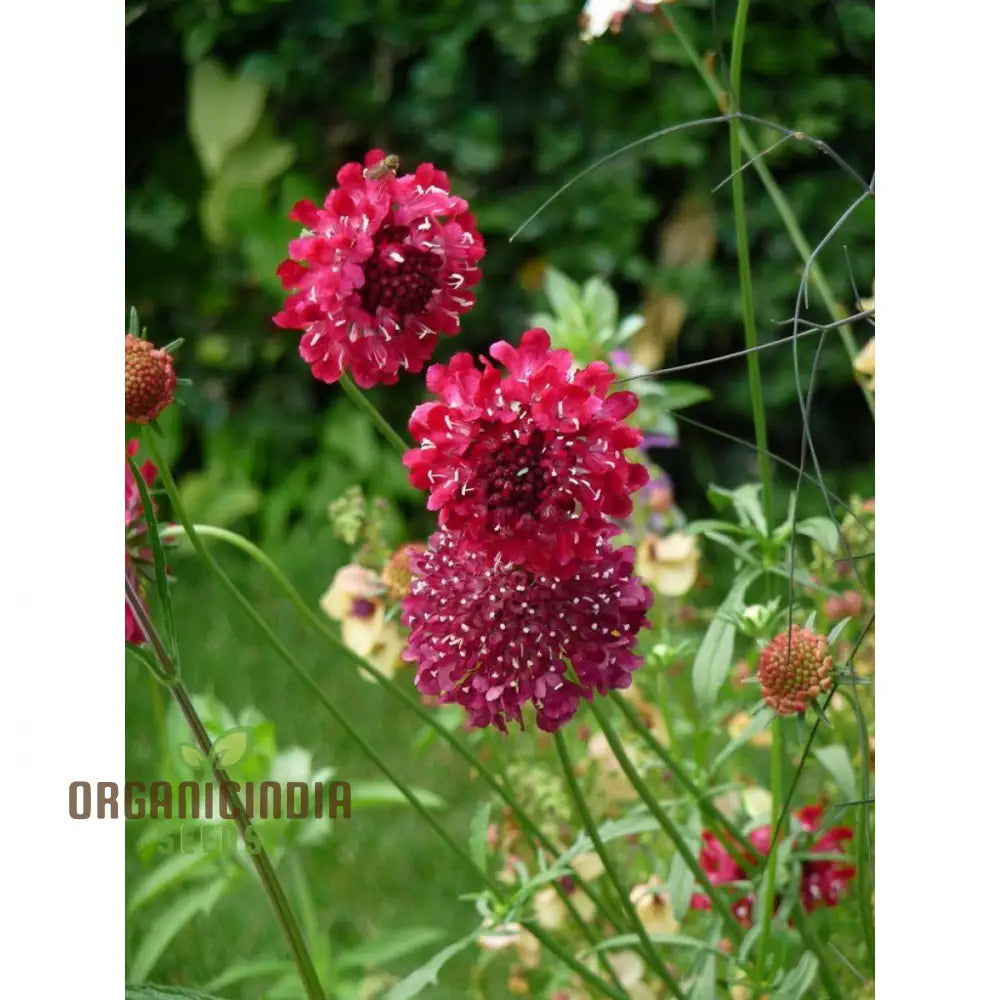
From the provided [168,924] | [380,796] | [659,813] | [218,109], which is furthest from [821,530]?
[218,109]

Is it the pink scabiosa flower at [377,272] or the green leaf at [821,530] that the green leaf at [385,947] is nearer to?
the green leaf at [821,530]

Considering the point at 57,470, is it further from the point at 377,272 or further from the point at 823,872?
the point at 823,872

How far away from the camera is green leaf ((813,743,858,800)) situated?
817 mm

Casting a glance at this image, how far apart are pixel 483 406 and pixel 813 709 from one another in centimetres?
23

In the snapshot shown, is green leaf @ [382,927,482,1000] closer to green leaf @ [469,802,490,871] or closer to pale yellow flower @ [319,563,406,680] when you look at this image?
green leaf @ [469,802,490,871]

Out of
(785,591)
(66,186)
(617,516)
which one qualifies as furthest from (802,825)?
(66,186)

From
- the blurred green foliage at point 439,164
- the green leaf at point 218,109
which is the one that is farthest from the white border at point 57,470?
the green leaf at point 218,109

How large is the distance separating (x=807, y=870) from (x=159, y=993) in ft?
1.37

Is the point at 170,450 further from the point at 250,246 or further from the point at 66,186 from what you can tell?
the point at 66,186

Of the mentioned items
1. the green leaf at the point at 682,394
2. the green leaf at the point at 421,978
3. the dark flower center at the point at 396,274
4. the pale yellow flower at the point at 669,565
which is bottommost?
the green leaf at the point at 421,978

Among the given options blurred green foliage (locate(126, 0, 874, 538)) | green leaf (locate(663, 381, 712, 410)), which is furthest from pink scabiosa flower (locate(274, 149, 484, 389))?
blurred green foliage (locate(126, 0, 874, 538))

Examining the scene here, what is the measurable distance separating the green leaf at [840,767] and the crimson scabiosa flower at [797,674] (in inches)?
6.0

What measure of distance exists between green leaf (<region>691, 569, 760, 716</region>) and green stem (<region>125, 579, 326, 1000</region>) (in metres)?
0.25

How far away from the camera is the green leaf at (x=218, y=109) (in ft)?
5.62
